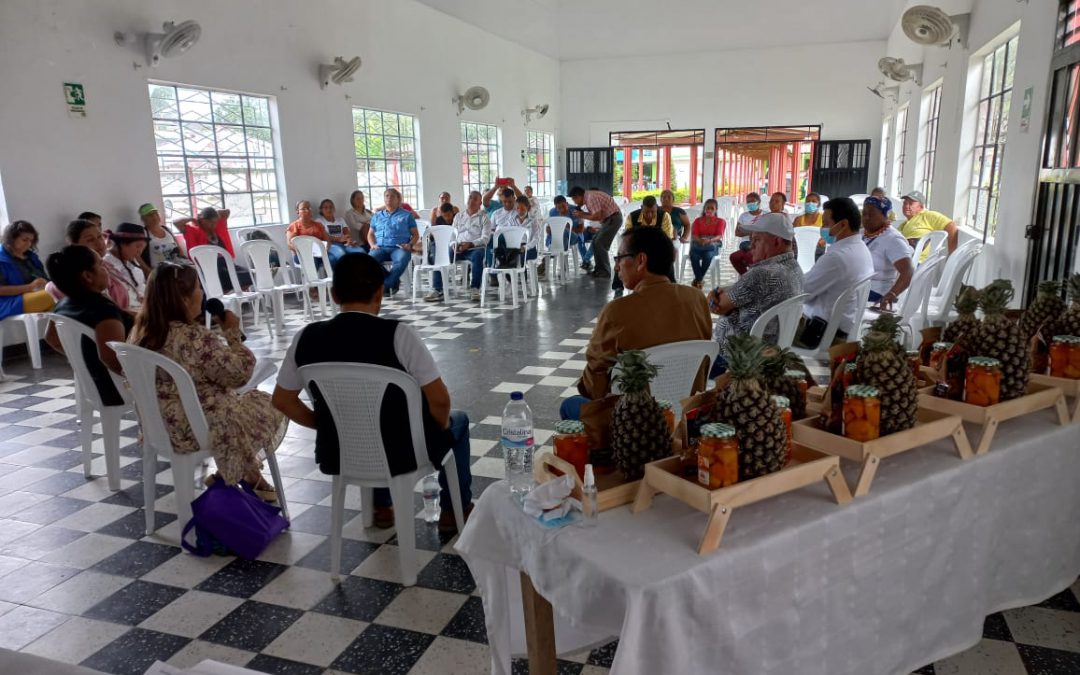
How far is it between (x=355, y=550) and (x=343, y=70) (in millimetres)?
7625

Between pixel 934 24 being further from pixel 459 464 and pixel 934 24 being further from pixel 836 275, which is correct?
pixel 459 464

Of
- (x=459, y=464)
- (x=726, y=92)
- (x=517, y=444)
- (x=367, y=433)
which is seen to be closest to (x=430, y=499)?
(x=459, y=464)

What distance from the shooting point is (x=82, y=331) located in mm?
3039

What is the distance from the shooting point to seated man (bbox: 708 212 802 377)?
329 cm

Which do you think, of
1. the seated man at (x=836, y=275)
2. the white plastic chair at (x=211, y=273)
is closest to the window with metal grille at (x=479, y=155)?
the white plastic chair at (x=211, y=273)

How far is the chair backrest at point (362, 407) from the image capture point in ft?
7.09

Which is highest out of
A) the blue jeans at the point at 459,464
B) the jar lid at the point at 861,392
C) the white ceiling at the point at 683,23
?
the white ceiling at the point at 683,23

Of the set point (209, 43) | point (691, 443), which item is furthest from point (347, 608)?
point (209, 43)

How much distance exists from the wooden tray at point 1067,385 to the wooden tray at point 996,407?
0.6 inches

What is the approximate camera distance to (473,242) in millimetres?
8336

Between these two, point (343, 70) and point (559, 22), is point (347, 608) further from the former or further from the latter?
point (559, 22)

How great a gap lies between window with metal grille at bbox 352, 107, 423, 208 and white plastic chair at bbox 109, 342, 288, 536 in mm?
7433

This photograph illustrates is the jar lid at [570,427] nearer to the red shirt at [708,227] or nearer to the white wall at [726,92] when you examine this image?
the red shirt at [708,227]

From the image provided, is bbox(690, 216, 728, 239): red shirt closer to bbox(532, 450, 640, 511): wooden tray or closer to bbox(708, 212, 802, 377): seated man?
bbox(708, 212, 802, 377): seated man
